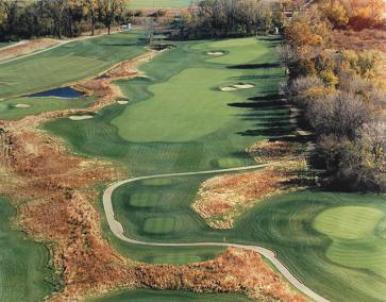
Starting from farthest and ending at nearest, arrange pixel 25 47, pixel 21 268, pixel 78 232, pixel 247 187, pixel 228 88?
pixel 25 47 → pixel 228 88 → pixel 247 187 → pixel 78 232 → pixel 21 268

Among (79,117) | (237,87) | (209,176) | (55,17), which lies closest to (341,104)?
(209,176)

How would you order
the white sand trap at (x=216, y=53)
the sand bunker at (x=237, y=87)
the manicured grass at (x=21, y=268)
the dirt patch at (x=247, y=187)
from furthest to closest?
the white sand trap at (x=216, y=53)
the sand bunker at (x=237, y=87)
the dirt patch at (x=247, y=187)
the manicured grass at (x=21, y=268)

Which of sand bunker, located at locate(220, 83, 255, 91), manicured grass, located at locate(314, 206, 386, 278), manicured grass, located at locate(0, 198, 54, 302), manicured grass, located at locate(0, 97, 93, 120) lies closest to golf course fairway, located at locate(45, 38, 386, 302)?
manicured grass, located at locate(314, 206, 386, 278)

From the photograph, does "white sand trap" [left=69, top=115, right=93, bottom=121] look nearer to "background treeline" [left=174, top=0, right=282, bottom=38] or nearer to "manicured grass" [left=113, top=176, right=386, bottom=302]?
"manicured grass" [left=113, top=176, right=386, bottom=302]

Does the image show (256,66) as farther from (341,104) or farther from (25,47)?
(25,47)

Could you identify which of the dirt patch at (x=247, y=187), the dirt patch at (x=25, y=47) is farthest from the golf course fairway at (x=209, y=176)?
the dirt patch at (x=25, y=47)

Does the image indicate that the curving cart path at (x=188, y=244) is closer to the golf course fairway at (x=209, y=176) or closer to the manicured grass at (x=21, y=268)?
the golf course fairway at (x=209, y=176)
